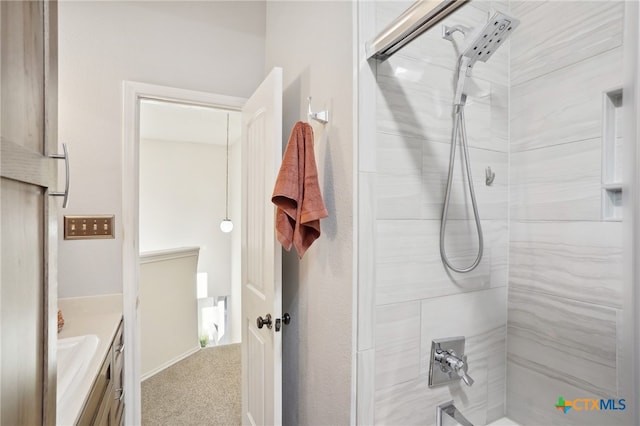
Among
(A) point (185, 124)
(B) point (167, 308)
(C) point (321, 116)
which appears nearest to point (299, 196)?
(C) point (321, 116)

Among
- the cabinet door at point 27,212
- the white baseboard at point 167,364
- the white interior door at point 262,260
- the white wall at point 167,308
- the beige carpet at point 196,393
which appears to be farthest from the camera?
A: the white wall at point 167,308

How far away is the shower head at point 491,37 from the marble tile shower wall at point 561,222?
337mm

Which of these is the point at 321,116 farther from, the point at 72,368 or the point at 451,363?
the point at 72,368

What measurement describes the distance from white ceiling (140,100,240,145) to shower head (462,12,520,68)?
2618 millimetres

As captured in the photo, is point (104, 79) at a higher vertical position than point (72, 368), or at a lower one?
higher

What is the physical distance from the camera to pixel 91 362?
118 cm

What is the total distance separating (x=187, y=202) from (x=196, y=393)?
11.4 ft

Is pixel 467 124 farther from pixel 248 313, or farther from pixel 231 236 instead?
pixel 231 236

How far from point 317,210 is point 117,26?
160 centimetres

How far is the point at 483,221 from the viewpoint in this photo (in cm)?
142

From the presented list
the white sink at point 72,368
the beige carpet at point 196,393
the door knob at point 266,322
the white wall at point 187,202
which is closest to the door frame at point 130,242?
the white sink at point 72,368

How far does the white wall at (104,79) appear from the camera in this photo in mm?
1734

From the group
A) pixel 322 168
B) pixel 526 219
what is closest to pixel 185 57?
pixel 322 168

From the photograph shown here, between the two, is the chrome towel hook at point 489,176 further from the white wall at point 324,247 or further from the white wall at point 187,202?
the white wall at point 187,202
